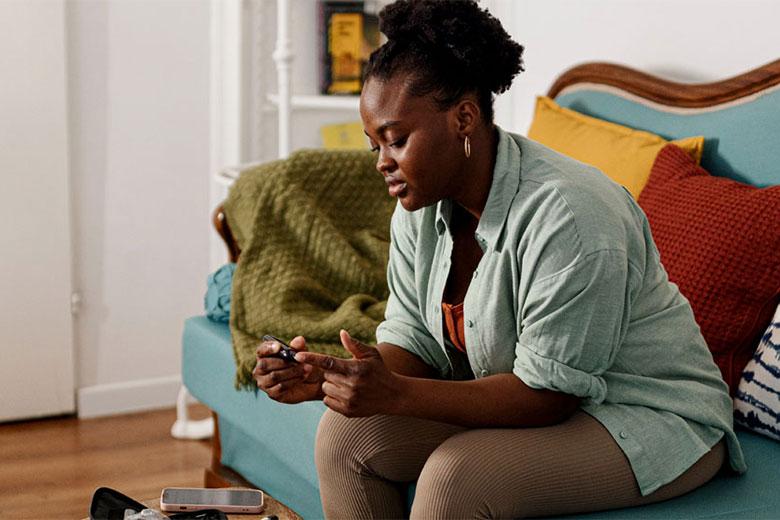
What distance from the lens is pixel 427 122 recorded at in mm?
1304

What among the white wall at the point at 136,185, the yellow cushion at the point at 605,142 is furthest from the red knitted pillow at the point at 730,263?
the white wall at the point at 136,185

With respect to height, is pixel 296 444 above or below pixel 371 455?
below

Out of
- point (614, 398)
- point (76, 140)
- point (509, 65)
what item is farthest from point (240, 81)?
point (614, 398)

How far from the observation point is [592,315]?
49.4 inches

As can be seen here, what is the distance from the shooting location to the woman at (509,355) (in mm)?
1247

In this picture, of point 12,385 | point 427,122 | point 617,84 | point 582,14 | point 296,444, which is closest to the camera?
point 427,122

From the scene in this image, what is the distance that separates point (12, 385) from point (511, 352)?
5.98ft

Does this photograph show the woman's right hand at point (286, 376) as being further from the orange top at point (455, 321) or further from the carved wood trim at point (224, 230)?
the carved wood trim at point (224, 230)

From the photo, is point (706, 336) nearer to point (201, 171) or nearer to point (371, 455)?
point (371, 455)

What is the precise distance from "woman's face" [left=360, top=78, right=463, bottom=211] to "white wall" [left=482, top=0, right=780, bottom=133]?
3.08 ft

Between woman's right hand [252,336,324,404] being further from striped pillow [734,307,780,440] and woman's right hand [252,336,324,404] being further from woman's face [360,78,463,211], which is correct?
striped pillow [734,307,780,440]

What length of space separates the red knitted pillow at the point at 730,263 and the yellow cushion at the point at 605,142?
9.2 inches

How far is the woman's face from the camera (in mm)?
1300

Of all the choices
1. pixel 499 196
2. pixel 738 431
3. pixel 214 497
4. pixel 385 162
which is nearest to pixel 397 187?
pixel 385 162
